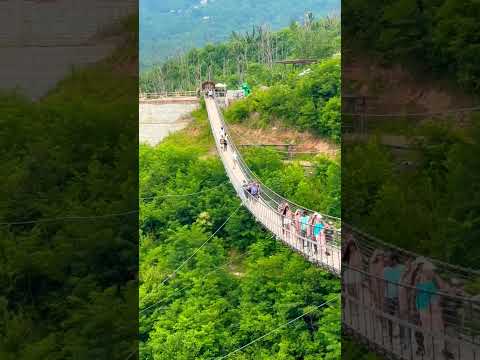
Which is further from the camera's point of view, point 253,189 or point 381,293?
point 381,293

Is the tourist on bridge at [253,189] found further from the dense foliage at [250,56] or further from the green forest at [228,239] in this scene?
the dense foliage at [250,56]

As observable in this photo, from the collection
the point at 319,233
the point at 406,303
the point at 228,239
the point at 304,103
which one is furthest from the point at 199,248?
the point at 406,303

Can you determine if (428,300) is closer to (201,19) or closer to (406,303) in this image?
(406,303)

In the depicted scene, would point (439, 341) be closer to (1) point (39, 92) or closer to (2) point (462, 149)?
(2) point (462, 149)

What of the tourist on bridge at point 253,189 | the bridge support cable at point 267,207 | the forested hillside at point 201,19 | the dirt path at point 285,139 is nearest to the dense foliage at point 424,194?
the dirt path at point 285,139

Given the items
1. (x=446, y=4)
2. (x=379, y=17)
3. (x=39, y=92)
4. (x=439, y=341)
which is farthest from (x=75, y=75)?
(x=439, y=341)

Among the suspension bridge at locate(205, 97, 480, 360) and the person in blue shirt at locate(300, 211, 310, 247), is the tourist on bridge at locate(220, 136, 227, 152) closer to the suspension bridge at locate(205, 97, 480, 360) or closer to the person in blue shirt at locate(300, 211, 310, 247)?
the suspension bridge at locate(205, 97, 480, 360)
